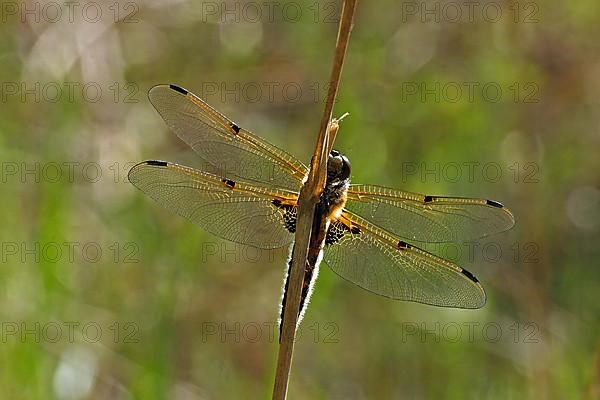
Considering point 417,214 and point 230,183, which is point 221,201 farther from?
point 417,214

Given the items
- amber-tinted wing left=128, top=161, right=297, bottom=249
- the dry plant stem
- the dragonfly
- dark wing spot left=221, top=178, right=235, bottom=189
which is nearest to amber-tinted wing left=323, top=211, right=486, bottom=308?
the dragonfly

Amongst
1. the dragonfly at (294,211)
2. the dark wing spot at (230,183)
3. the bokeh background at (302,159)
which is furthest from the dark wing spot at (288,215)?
the bokeh background at (302,159)

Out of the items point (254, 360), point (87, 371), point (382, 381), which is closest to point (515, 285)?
point (382, 381)

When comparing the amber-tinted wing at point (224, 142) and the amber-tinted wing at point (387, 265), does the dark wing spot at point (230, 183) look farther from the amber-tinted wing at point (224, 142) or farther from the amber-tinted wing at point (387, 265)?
the amber-tinted wing at point (387, 265)

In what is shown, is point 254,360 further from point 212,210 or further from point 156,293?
point 212,210

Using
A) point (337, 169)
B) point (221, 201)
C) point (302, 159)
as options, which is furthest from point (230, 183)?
point (302, 159)

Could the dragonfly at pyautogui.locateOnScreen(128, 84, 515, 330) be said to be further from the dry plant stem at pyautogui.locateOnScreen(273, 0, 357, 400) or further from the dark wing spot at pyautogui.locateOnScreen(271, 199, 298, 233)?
the dry plant stem at pyautogui.locateOnScreen(273, 0, 357, 400)

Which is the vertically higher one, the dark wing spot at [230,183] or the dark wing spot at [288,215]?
the dark wing spot at [230,183]
